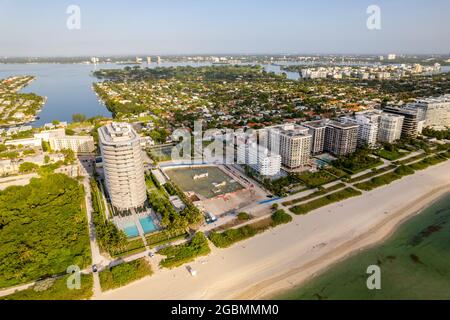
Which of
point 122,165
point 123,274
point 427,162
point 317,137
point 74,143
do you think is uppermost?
point 122,165

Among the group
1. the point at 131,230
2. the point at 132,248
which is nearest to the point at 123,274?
the point at 132,248

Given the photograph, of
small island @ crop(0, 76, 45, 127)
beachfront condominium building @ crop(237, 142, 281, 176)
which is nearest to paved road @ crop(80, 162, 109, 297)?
beachfront condominium building @ crop(237, 142, 281, 176)

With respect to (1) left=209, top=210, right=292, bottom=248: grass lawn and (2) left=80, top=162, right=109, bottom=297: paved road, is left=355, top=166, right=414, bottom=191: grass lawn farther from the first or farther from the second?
(2) left=80, top=162, right=109, bottom=297: paved road

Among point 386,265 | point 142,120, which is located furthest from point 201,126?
point 386,265

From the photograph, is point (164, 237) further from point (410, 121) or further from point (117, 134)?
point (410, 121)

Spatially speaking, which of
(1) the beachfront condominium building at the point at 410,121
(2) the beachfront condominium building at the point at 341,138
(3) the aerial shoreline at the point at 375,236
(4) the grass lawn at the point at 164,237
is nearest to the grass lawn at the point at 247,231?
(4) the grass lawn at the point at 164,237

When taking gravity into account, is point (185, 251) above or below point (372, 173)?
below

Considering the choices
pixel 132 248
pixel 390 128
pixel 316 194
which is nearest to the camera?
pixel 132 248

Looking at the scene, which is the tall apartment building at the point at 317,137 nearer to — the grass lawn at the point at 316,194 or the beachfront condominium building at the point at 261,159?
the beachfront condominium building at the point at 261,159
